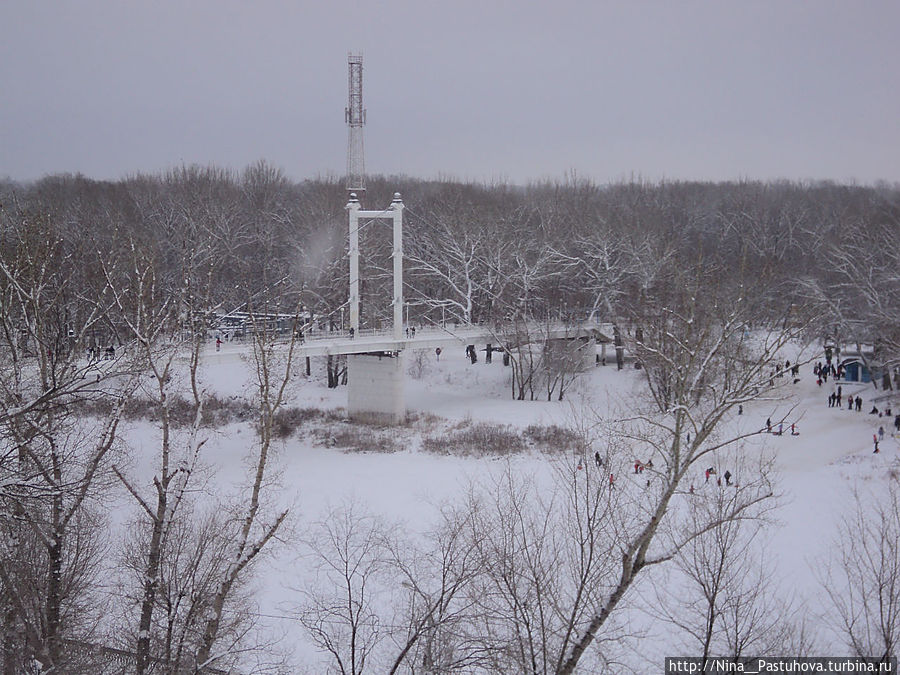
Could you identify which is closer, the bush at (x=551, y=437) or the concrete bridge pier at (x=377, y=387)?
the bush at (x=551, y=437)

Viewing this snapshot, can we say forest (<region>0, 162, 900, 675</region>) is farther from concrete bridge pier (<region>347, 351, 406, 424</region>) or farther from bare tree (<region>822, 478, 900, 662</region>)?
concrete bridge pier (<region>347, 351, 406, 424</region>)

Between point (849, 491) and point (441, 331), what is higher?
point (441, 331)

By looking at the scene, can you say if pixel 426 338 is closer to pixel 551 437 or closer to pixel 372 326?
pixel 372 326


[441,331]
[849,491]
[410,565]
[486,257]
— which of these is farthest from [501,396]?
[410,565]

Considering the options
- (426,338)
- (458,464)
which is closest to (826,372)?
(426,338)

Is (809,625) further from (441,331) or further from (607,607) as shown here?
(441,331)

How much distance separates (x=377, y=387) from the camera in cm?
2781

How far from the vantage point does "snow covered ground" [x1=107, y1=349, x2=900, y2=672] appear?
47.0ft

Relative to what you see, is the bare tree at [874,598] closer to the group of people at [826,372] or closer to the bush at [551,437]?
the bush at [551,437]

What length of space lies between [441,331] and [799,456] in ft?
48.2

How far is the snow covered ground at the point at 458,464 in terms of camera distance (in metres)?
14.3

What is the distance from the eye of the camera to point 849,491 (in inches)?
716

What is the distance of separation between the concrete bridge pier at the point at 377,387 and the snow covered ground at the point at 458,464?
1.28m

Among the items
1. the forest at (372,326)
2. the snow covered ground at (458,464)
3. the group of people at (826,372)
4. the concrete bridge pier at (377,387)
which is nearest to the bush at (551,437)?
the snow covered ground at (458,464)
